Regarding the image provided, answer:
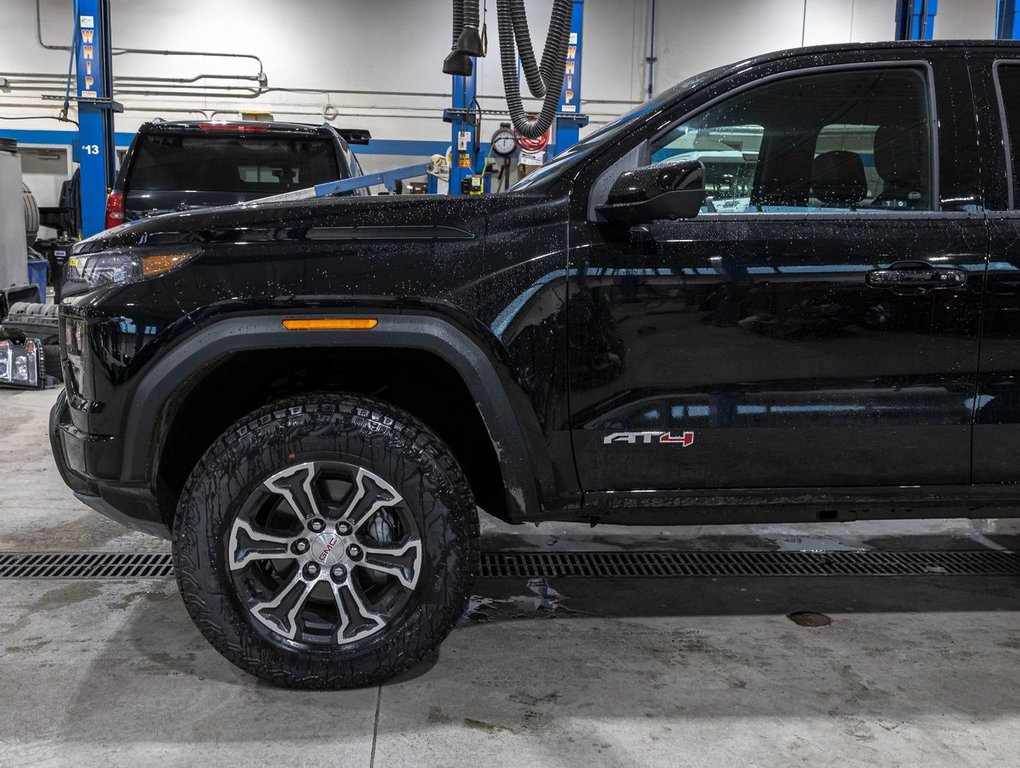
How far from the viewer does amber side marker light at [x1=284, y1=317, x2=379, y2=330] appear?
223 cm

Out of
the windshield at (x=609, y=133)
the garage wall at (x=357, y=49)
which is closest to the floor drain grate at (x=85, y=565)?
the windshield at (x=609, y=133)

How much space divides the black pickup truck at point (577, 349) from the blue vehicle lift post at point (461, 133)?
681cm

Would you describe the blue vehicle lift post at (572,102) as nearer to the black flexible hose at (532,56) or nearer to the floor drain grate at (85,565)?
the black flexible hose at (532,56)

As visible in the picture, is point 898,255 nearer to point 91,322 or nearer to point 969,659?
point 969,659

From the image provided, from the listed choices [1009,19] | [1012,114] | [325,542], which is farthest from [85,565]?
[1009,19]

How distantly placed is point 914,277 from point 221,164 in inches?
176

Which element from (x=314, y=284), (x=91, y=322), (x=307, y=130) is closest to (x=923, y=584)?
(x=314, y=284)

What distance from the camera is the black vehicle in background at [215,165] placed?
18.1 feet

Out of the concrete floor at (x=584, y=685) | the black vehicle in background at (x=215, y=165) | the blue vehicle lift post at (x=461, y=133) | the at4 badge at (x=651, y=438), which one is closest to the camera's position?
the concrete floor at (x=584, y=685)

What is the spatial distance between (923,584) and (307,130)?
4.40 meters

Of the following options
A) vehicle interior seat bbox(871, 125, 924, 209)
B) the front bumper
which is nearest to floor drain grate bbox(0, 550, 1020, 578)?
the front bumper

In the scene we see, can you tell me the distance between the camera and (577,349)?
90.8 inches

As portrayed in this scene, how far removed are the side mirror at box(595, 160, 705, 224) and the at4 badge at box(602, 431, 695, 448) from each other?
561mm

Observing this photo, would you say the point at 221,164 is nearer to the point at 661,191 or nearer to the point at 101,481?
the point at 101,481
